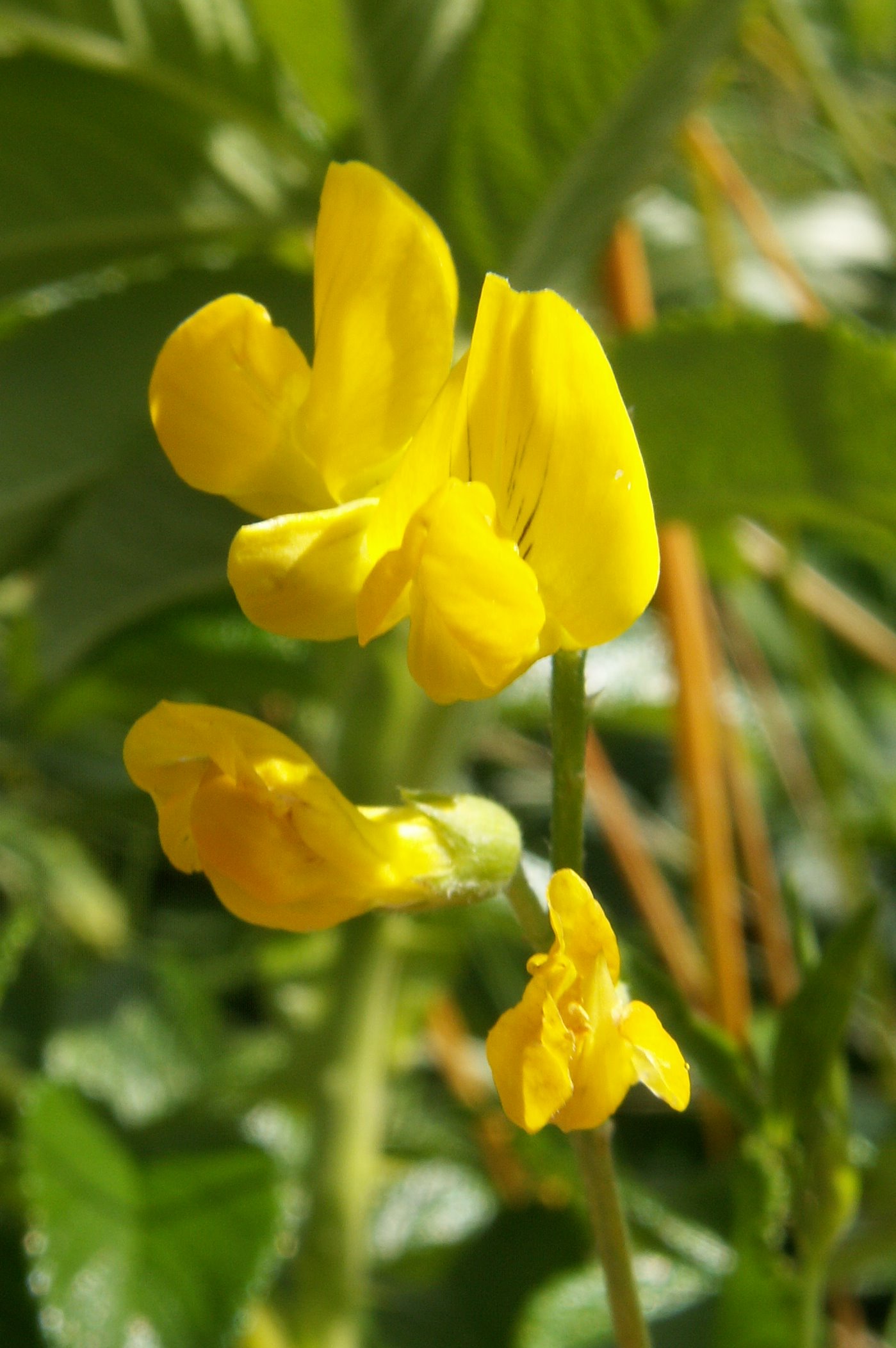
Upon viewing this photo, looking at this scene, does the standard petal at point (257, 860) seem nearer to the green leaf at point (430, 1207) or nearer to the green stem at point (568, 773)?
the green stem at point (568, 773)

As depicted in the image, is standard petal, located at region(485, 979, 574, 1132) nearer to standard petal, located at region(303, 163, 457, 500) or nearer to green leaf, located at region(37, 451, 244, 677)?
standard petal, located at region(303, 163, 457, 500)

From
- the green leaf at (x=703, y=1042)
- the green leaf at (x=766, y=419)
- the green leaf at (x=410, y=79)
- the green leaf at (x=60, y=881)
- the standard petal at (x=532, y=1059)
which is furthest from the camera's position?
the green leaf at (x=60, y=881)

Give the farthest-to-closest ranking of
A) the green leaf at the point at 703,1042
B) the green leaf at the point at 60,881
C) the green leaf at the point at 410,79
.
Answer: the green leaf at the point at 60,881, the green leaf at the point at 410,79, the green leaf at the point at 703,1042

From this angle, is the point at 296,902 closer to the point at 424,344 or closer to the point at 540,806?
the point at 424,344

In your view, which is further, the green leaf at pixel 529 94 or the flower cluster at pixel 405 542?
the green leaf at pixel 529 94

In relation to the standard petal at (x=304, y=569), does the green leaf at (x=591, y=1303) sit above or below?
below

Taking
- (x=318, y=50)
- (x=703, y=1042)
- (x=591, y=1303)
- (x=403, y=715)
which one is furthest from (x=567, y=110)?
(x=591, y=1303)

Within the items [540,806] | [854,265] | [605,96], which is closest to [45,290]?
[605,96]

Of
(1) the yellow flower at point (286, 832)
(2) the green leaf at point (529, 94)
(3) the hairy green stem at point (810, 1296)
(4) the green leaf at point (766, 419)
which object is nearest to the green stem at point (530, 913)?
(1) the yellow flower at point (286, 832)

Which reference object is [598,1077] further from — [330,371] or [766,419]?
[766,419]
